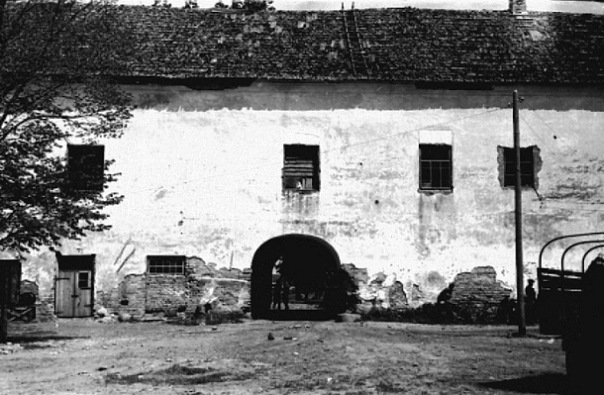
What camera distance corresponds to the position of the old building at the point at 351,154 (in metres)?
22.4

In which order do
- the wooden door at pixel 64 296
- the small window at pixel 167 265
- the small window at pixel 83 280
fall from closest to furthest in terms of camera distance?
the wooden door at pixel 64 296 < the small window at pixel 83 280 < the small window at pixel 167 265

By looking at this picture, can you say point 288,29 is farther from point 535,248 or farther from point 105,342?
point 105,342

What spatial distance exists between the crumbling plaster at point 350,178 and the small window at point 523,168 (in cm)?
29

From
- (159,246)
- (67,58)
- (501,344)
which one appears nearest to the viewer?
(501,344)

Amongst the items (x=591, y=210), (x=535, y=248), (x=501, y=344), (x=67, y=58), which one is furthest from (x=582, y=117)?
(x=67, y=58)

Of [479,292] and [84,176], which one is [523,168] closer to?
[479,292]

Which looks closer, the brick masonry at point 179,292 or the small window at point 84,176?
the small window at point 84,176

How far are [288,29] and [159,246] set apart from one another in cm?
772

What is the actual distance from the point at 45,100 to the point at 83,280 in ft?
20.7

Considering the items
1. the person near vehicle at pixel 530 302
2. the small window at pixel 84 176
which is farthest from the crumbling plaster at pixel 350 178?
the small window at pixel 84 176

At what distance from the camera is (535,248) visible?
2286 cm

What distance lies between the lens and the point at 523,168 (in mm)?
23406

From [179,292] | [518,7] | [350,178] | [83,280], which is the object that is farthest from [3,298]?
[518,7]

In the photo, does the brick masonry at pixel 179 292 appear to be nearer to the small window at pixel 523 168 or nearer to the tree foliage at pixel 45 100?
the tree foliage at pixel 45 100
